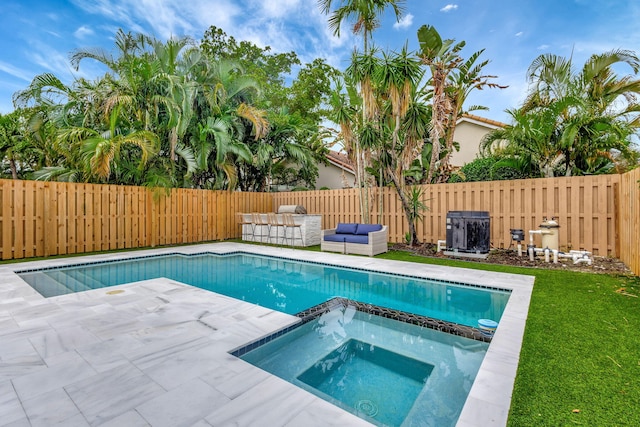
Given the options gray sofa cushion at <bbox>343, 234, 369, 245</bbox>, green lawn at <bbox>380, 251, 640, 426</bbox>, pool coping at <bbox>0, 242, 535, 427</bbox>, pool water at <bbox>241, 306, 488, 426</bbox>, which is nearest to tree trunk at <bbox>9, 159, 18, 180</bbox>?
pool coping at <bbox>0, 242, 535, 427</bbox>

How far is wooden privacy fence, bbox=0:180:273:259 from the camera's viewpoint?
320 inches

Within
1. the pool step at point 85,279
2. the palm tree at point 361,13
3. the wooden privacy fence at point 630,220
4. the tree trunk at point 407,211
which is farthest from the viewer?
the palm tree at point 361,13

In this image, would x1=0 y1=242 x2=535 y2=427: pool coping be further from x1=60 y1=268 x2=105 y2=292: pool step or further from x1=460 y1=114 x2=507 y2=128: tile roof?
x1=460 y1=114 x2=507 y2=128: tile roof

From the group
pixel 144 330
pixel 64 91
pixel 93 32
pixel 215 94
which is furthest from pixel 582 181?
pixel 93 32

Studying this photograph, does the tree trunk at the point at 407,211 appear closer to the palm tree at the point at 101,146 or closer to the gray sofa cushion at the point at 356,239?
the gray sofa cushion at the point at 356,239

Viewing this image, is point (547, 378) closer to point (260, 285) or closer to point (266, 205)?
point (260, 285)

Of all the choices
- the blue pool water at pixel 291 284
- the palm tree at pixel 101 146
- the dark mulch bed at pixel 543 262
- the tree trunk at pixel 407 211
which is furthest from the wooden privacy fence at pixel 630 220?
the palm tree at pixel 101 146

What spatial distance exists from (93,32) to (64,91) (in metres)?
2.73

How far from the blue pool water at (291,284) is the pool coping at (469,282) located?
0.90 feet

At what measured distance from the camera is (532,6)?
31.2ft

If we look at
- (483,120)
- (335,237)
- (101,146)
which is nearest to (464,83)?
(483,120)

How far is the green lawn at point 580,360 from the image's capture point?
6.43 ft

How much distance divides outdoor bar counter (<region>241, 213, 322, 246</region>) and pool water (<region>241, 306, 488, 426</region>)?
6908 millimetres

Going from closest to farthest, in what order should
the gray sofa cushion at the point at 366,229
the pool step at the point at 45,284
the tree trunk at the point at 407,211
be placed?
the pool step at the point at 45,284
the gray sofa cushion at the point at 366,229
the tree trunk at the point at 407,211
